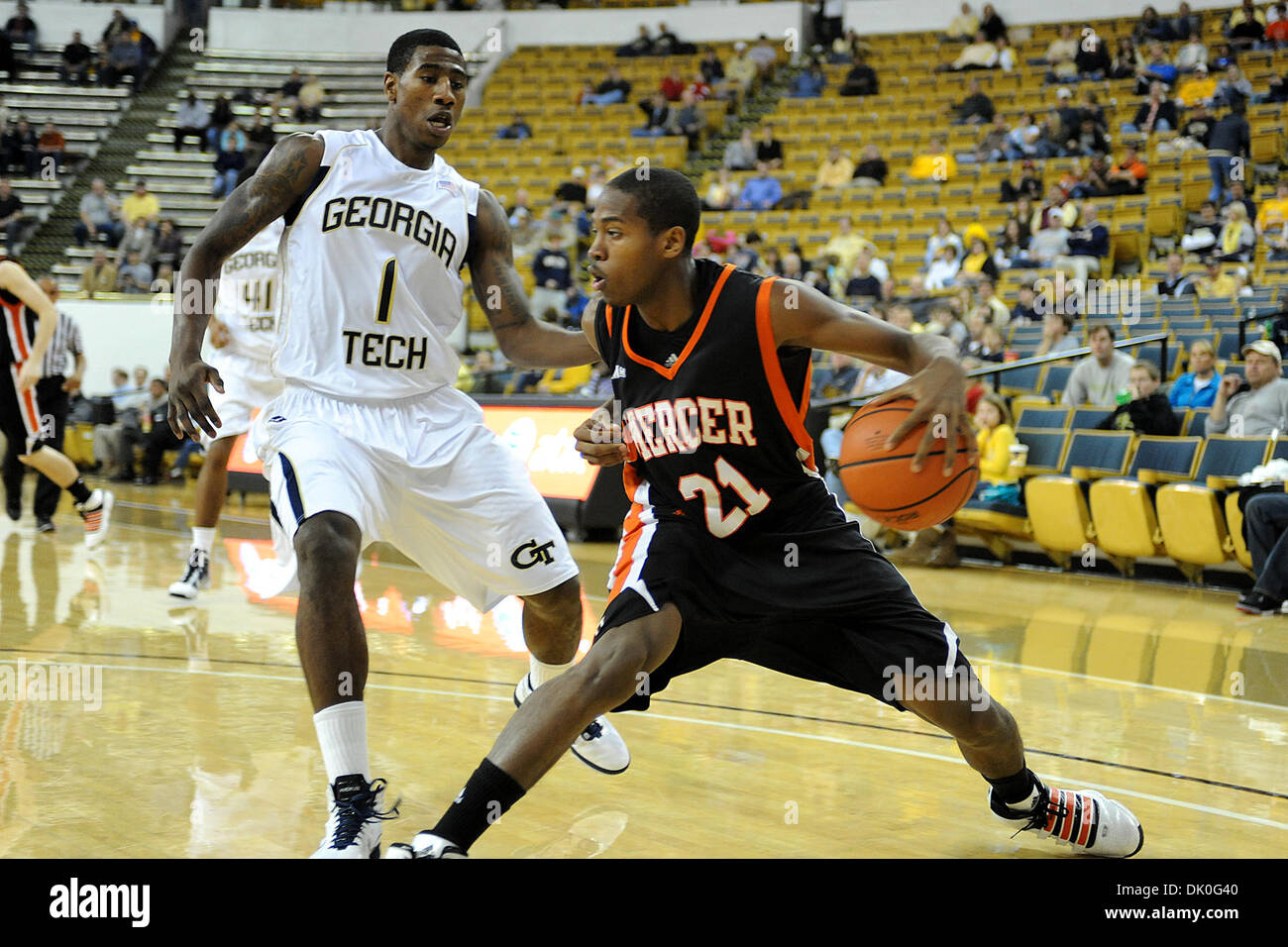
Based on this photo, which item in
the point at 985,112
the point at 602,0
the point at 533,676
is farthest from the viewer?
the point at 602,0

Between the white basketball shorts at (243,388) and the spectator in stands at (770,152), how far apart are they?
12.0 m

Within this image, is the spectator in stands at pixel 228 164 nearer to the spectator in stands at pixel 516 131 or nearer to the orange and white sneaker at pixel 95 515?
the spectator in stands at pixel 516 131

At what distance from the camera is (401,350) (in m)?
3.51

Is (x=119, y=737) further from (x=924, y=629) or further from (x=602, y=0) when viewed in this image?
(x=602, y=0)

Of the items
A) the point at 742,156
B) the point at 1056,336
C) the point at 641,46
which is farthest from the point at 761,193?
the point at 1056,336

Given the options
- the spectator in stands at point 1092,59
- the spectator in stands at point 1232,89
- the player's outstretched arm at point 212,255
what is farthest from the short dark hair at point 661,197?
the spectator in stands at point 1092,59

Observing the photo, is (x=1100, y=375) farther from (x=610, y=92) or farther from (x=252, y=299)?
(x=610, y=92)

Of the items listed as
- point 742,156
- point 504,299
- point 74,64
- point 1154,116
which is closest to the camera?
point 504,299

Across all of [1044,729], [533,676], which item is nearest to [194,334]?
[533,676]

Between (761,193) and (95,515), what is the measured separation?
34.4ft

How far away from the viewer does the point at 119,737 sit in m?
3.87

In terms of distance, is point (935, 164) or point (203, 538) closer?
point (203, 538)

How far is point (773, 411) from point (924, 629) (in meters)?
0.61

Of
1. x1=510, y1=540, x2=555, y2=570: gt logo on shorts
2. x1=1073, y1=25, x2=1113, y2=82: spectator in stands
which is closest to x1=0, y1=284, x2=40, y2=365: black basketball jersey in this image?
x1=510, y1=540, x2=555, y2=570: gt logo on shorts
